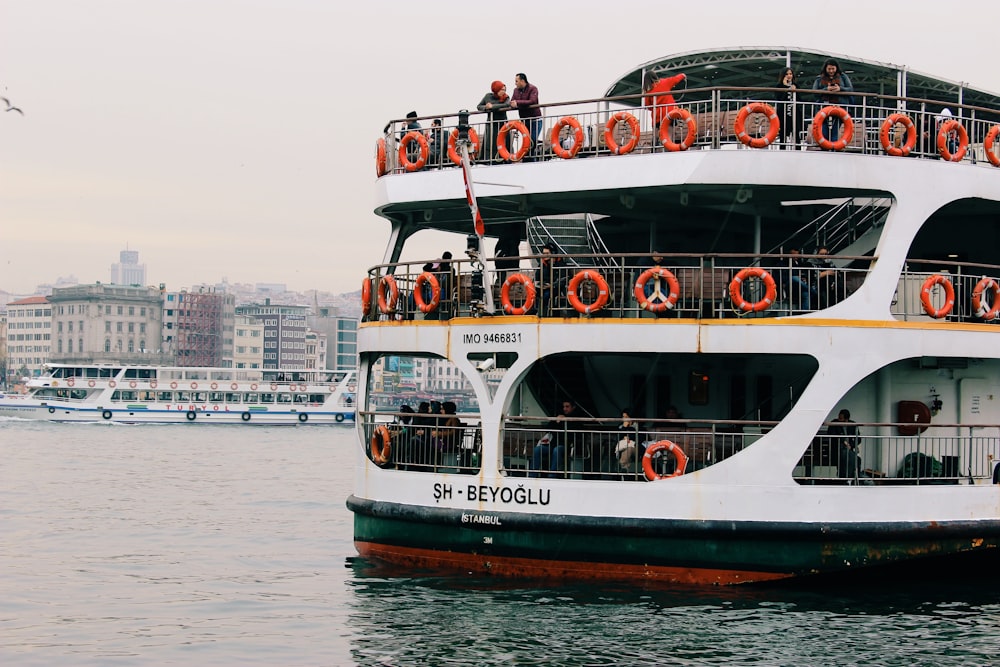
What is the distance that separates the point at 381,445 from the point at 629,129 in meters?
5.55

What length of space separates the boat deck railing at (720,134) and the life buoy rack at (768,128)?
0.01 metres

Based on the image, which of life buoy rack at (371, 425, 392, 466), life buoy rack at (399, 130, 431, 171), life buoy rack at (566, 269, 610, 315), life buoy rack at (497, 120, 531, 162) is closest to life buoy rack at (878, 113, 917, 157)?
life buoy rack at (566, 269, 610, 315)

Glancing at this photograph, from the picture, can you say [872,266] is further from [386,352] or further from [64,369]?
[64,369]

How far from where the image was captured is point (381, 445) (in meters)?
19.2

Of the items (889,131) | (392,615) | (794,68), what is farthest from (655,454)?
(794,68)

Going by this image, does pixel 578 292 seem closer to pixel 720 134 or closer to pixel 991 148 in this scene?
pixel 720 134

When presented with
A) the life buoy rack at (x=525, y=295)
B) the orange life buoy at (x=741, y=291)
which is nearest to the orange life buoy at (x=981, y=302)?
the orange life buoy at (x=741, y=291)

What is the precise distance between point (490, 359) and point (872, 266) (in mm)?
7097

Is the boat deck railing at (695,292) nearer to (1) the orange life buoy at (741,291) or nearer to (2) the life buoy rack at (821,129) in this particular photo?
(1) the orange life buoy at (741,291)

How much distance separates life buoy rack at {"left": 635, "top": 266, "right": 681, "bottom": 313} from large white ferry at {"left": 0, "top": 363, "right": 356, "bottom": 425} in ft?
270

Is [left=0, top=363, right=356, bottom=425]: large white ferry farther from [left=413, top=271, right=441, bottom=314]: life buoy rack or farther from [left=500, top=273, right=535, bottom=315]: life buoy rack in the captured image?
[left=500, top=273, right=535, bottom=315]: life buoy rack

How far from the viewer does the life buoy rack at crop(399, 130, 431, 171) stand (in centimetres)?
1981

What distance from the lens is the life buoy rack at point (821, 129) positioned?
57.3 ft

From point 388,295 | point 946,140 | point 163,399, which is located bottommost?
point 163,399
